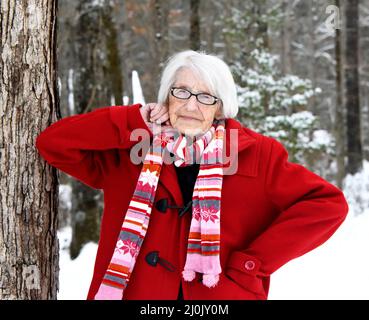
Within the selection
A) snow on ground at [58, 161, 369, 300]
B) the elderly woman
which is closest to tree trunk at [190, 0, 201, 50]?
snow on ground at [58, 161, 369, 300]

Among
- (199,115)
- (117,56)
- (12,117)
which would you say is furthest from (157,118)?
(117,56)

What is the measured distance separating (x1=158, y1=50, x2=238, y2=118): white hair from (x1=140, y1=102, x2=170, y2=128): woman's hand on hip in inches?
2.8

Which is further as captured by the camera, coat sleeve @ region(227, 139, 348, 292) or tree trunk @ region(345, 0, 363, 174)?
tree trunk @ region(345, 0, 363, 174)

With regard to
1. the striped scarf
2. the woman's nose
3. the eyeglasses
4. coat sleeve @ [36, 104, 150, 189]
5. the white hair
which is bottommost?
the striped scarf

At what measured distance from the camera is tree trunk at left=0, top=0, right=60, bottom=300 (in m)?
2.58

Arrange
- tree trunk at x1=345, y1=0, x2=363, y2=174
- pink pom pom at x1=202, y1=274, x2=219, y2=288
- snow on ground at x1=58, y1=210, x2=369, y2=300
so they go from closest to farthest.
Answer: pink pom pom at x1=202, y1=274, x2=219, y2=288, snow on ground at x1=58, y1=210, x2=369, y2=300, tree trunk at x1=345, y1=0, x2=363, y2=174

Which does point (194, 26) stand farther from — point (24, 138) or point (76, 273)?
point (24, 138)

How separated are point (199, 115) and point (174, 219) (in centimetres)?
57

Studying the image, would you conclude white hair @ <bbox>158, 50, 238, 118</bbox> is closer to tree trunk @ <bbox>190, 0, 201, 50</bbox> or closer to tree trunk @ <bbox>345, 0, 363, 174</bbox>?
tree trunk @ <bbox>190, 0, 201, 50</bbox>

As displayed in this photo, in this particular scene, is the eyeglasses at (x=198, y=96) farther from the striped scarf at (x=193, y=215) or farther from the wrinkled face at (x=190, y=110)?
the striped scarf at (x=193, y=215)

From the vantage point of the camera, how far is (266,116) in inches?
Result: 388

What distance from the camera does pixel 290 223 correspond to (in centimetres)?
261

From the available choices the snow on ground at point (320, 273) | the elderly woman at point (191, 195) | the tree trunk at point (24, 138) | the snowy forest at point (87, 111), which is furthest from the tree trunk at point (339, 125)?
the tree trunk at point (24, 138)
